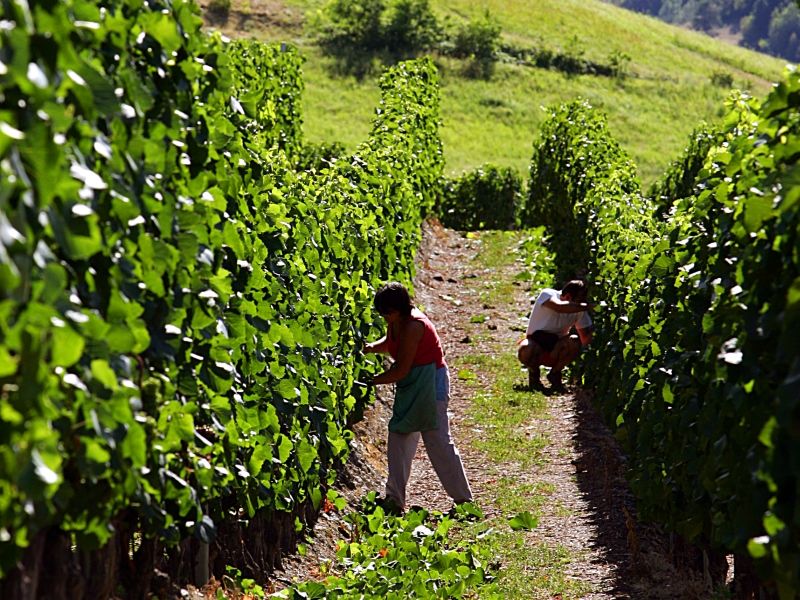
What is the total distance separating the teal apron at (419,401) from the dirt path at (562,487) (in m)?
0.70

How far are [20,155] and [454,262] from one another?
59.0 feet

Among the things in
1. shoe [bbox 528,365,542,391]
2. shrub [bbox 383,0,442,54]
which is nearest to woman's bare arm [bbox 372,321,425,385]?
shoe [bbox 528,365,542,391]

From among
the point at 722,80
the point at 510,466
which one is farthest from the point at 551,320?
the point at 722,80

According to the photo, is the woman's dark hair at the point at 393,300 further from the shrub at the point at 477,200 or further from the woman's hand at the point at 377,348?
the shrub at the point at 477,200

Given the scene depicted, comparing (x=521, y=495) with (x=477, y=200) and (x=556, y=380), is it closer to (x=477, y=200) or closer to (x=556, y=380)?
(x=556, y=380)

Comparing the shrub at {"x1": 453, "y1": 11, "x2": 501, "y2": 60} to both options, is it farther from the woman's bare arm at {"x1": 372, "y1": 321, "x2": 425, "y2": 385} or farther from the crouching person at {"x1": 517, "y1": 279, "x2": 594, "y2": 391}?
the woman's bare arm at {"x1": 372, "y1": 321, "x2": 425, "y2": 385}

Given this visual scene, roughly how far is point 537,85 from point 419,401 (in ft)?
166

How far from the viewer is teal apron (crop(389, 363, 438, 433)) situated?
8.97 metres

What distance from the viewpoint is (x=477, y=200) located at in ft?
91.8

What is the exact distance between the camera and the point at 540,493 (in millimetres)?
9703

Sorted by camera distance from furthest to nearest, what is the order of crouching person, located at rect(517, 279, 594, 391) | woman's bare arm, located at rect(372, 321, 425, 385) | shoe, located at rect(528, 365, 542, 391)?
shoe, located at rect(528, 365, 542, 391)
crouching person, located at rect(517, 279, 594, 391)
woman's bare arm, located at rect(372, 321, 425, 385)

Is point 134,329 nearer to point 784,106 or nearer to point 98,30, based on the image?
point 98,30

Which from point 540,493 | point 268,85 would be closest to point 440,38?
point 268,85

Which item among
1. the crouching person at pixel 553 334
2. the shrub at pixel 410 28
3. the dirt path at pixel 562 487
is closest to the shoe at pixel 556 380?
the crouching person at pixel 553 334
